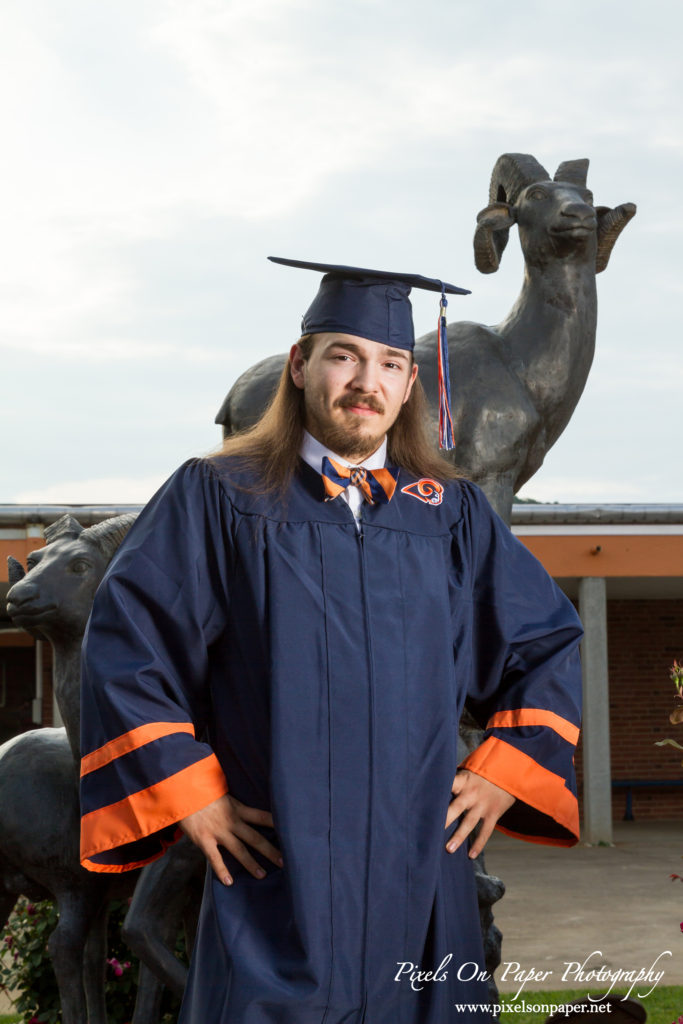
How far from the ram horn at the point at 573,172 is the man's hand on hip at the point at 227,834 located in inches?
99.4

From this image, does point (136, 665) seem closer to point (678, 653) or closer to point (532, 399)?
point (532, 399)

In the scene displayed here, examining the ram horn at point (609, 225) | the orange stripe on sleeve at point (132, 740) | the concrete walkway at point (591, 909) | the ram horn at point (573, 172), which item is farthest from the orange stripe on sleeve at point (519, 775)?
the concrete walkway at point (591, 909)

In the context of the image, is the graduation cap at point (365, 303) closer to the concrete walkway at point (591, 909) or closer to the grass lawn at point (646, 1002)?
the concrete walkway at point (591, 909)

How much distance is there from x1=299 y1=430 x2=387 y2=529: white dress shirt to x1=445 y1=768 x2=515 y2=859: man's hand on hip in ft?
1.81

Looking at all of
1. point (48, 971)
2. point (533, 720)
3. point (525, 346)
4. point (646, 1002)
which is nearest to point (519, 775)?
point (533, 720)

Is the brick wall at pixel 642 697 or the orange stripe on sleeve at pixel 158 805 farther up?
the orange stripe on sleeve at pixel 158 805

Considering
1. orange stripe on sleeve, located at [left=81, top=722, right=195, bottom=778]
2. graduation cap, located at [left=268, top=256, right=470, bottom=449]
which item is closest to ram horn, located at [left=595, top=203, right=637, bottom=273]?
graduation cap, located at [left=268, top=256, right=470, bottom=449]

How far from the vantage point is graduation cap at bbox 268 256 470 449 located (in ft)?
8.08

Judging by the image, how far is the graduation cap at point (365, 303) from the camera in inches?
97.0

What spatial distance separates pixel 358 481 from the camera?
240 centimetres

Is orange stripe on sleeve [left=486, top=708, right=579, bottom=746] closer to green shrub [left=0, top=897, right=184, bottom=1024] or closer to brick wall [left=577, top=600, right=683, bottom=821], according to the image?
green shrub [left=0, top=897, right=184, bottom=1024]

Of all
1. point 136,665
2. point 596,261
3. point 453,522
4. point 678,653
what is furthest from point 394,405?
point 678,653

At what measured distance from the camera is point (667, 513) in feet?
41.0

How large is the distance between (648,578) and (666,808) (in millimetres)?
4461
